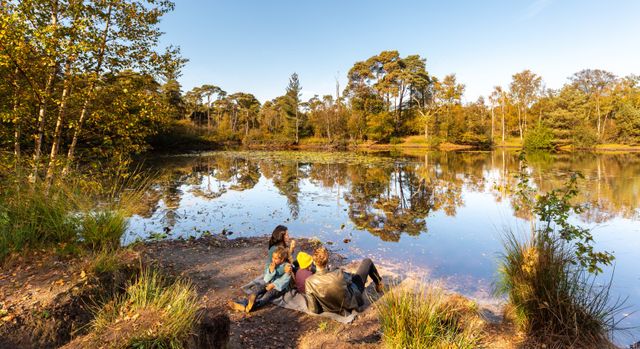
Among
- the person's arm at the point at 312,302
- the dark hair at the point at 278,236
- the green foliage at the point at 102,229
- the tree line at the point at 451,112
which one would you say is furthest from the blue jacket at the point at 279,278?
the tree line at the point at 451,112

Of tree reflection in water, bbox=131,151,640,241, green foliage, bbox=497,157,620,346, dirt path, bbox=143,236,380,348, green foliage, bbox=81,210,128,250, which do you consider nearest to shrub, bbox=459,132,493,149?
tree reflection in water, bbox=131,151,640,241

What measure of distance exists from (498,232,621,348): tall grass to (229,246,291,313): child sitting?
3089 millimetres

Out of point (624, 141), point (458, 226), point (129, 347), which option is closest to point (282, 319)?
point (129, 347)

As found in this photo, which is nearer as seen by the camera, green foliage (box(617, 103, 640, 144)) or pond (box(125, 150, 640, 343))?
pond (box(125, 150, 640, 343))

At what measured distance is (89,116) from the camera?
6.71m

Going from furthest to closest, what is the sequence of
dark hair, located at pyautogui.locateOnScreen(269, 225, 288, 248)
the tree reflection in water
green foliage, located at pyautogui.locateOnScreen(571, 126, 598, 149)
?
1. green foliage, located at pyautogui.locateOnScreen(571, 126, 598, 149)
2. the tree reflection in water
3. dark hair, located at pyautogui.locateOnScreen(269, 225, 288, 248)

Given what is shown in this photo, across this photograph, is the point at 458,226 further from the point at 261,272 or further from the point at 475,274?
the point at 261,272

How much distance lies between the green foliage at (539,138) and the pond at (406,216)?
24.4 metres

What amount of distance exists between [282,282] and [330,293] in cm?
84

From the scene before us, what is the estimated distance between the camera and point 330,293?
4.26 meters

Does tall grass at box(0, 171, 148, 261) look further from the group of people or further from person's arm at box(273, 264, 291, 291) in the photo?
person's arm at box(273, 264, 291, 291)

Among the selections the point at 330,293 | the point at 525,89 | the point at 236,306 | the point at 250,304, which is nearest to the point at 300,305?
the point at 330,293

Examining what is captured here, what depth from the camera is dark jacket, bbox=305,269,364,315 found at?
4.22 metres

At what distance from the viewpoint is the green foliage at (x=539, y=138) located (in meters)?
39.8
